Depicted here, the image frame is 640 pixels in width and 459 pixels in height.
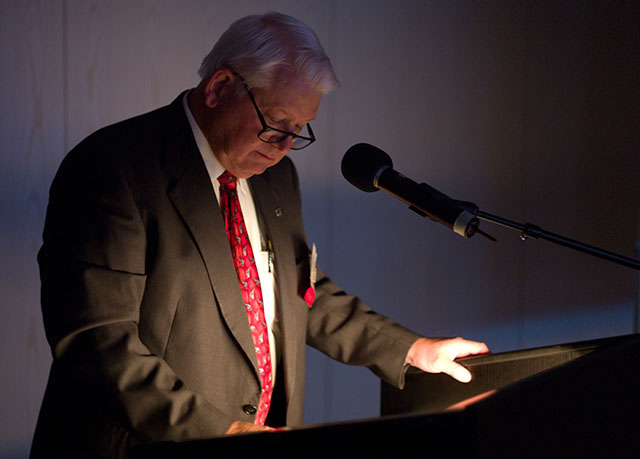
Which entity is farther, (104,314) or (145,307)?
(145,307)

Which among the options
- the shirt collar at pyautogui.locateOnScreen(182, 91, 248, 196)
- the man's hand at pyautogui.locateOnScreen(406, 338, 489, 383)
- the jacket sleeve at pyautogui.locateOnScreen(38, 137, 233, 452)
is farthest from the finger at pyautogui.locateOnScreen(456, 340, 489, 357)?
the shirt collar at pyautogui.locateOnScreen(182, 91, 248, 196)

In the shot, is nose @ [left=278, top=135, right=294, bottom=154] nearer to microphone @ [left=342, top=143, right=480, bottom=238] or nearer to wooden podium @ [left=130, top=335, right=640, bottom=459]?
microphone @ [left=342, top=143, right=480, bottom=238]

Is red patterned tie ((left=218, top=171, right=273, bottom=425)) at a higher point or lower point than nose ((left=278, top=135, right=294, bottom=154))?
lower

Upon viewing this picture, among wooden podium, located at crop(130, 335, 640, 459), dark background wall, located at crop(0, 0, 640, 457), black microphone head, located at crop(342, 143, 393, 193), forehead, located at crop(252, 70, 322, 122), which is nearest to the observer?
wooden podium, located at crop(130, 335, 640, 459)

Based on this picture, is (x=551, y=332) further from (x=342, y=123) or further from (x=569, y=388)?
(x=569, y=388)

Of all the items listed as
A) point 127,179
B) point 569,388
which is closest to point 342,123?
point 127,179

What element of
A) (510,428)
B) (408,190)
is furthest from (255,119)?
(510,428)

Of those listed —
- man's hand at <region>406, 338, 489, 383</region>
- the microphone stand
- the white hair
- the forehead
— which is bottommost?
man's hand at <region>406, 338, 489, 383</region>

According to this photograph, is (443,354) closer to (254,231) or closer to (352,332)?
(352,332)

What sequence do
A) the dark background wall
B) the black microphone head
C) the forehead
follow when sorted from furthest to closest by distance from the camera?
the dark background wall < the forehead < the black microphone head

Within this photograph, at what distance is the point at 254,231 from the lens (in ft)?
4.83

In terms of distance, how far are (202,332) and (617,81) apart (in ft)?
9.25

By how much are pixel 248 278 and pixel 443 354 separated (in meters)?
0.46

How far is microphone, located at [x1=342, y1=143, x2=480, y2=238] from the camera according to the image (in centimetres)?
99
